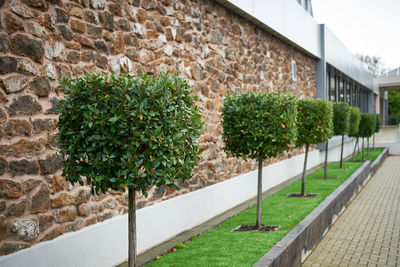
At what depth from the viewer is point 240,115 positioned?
20.8ft

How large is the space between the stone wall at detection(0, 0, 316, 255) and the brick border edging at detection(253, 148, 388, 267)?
1.97 m

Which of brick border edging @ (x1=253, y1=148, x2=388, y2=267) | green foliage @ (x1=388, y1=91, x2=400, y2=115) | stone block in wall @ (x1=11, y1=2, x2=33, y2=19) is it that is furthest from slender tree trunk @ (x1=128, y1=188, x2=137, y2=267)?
green foliage @ (x1=388, y1=91, x2=400, y2=115)

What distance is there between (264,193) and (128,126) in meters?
7.55

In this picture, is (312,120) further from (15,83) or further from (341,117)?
(15,83)

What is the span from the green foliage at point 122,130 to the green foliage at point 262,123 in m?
2.79

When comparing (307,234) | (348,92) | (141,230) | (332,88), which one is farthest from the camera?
(348,92)

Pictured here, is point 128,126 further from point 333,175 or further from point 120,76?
point 333,175

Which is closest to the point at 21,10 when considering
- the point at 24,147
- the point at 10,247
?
the point at 24,147

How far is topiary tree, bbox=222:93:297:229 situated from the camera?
6.20m

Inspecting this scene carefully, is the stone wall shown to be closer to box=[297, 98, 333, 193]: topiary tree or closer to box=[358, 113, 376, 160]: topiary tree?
box=[297, 98, 333, 193]: topiary tree

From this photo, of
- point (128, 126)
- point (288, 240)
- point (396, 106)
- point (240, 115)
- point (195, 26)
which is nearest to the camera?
point (128, 126)

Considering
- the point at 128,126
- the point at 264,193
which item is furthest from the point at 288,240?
the point at 264,193

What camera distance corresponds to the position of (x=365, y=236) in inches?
280

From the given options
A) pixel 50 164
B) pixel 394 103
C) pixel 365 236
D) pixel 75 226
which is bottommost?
pixel 365 236
